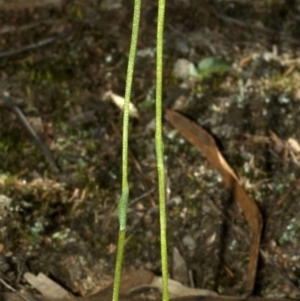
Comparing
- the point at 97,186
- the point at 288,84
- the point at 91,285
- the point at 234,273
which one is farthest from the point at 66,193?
the point at 288,84

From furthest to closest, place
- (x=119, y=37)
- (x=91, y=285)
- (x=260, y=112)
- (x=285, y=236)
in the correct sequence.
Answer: (x=119, y=37)
(x=260, y=112)
(x=285, y=236)
(x=91, y=285)

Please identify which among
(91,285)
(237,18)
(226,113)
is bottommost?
(91,285)

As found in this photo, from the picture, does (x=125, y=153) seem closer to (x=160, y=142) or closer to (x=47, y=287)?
(x=160, y=142)

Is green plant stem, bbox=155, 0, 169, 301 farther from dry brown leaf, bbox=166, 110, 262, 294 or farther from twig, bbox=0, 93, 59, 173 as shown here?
twig, bbox=0, 93, 59, 173

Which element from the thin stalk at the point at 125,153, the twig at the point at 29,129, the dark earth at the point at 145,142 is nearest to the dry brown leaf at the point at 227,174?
the dark earth at the point at 145,142

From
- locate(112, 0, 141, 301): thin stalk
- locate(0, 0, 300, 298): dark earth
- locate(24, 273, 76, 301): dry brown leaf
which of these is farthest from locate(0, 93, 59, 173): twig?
locate(112, 0, 141, 301): thin stalk

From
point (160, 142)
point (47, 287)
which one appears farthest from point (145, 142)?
point (160, 142)

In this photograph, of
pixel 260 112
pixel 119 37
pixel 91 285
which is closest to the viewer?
pixel 91 285

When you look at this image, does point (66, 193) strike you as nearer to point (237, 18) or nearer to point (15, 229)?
point (15, 229)
